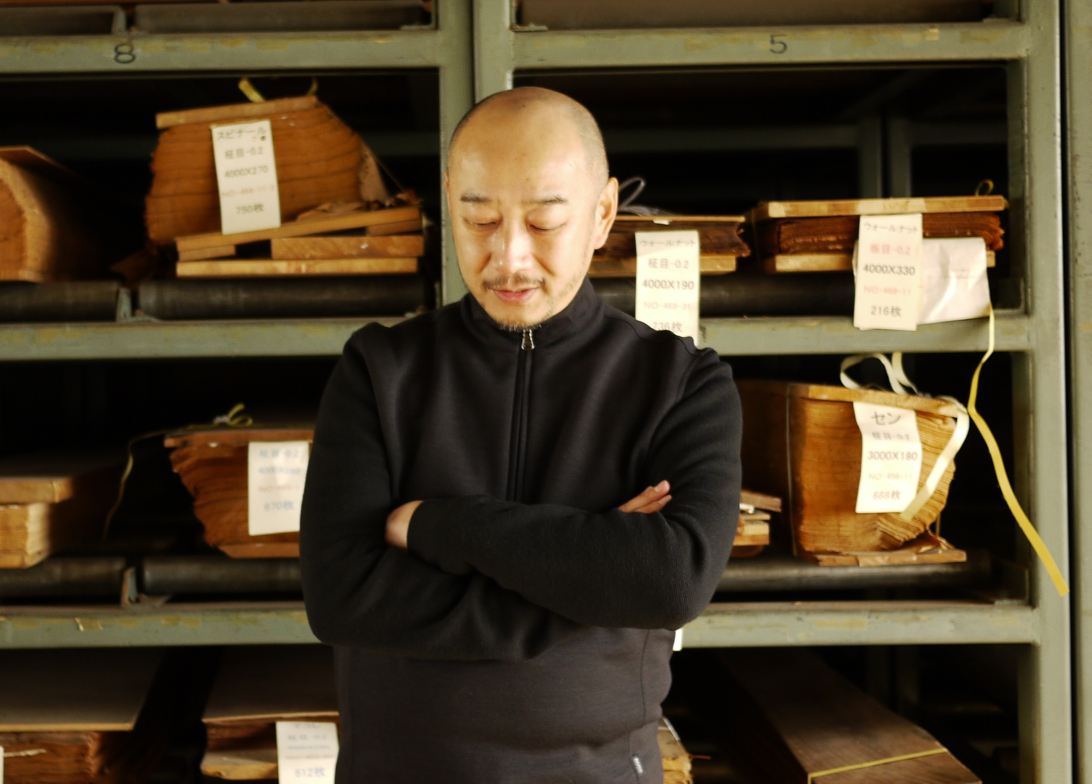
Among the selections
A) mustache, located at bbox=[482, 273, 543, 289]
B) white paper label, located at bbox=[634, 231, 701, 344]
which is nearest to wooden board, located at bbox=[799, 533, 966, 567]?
white paper label, located at bbox=[634, 231, 701, 344]

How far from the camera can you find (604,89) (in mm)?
1676

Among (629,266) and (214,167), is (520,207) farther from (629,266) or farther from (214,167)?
(214,167)

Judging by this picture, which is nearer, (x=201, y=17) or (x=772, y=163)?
(x=201, y=17)

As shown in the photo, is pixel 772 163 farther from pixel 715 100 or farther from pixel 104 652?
pixel 104 652

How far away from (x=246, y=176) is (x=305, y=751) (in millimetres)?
1032

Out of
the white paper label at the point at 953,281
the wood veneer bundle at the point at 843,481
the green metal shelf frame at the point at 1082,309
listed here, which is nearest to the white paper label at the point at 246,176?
the wood veneer bundle at the point at 843,481

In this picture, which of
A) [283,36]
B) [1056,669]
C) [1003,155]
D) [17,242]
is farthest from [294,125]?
[1003,155]

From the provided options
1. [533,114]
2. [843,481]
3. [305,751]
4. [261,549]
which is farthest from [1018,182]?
[305,751]

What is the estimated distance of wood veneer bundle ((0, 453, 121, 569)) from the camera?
1319 millimetres

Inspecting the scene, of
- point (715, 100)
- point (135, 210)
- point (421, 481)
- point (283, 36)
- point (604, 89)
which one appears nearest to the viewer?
point (421, 481)

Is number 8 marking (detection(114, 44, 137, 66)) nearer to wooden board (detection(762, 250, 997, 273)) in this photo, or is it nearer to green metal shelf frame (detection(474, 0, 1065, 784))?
green metal shelf frame (detection(474, 0, 1065, 784))

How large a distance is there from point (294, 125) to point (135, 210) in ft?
2.75

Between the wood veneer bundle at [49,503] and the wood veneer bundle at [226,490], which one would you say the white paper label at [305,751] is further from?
the wood veneer bundle at [49,503]

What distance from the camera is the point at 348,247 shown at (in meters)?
1.36
